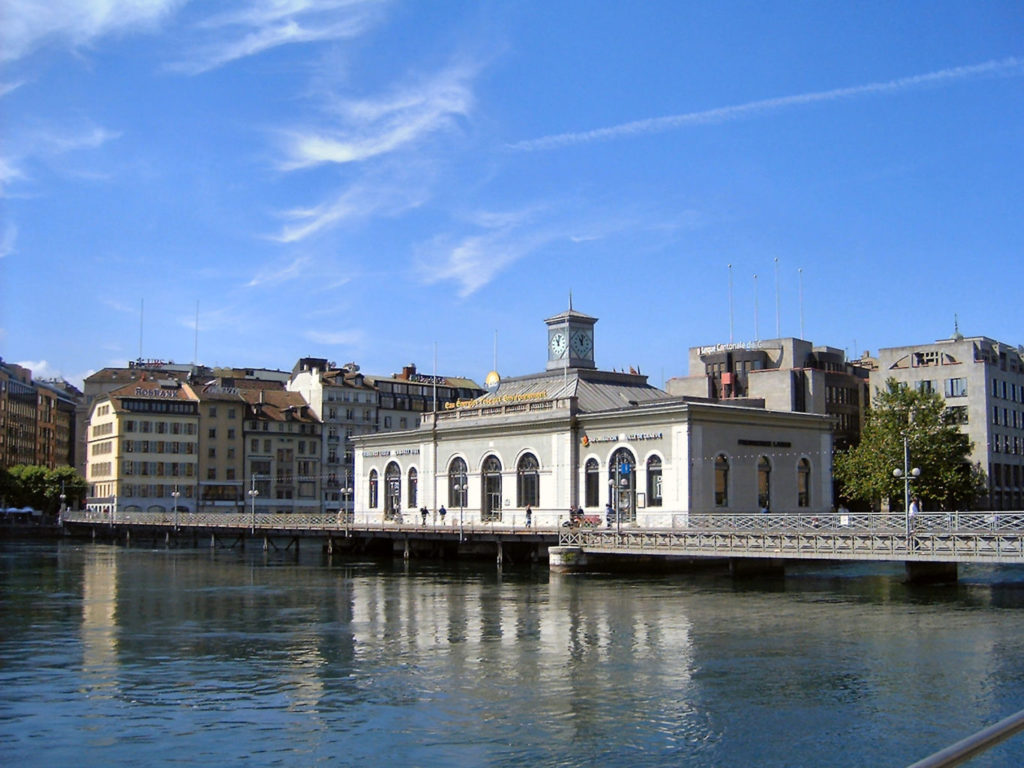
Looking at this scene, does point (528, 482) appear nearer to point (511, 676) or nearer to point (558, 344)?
point (558, 344)

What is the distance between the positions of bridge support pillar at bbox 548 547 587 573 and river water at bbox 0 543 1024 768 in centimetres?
861

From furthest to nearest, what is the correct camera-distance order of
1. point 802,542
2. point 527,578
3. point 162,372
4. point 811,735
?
1. point 162,372
2. point 527,578
3. point 802,542
4. point 811,735

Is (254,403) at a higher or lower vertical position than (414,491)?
higher

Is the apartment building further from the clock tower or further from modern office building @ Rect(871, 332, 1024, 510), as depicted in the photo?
modern office building @ Rect(871, 332, 1024, 510)

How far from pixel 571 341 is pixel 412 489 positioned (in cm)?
1849

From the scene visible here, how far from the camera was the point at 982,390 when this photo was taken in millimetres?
104188

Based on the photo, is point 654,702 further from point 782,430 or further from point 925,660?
point 782,430

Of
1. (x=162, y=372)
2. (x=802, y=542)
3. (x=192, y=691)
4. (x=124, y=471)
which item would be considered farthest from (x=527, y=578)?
(x=162, y=372)

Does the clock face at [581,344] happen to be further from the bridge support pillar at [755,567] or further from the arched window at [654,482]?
the bridge support pillar at [755,567]

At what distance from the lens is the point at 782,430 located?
75.6 m

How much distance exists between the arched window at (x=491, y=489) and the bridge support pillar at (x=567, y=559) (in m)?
18.7

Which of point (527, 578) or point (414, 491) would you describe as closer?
point (527, 578)

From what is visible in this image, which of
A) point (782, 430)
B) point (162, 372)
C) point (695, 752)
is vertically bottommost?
point (695, 752)

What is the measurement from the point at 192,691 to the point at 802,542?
34.1m
